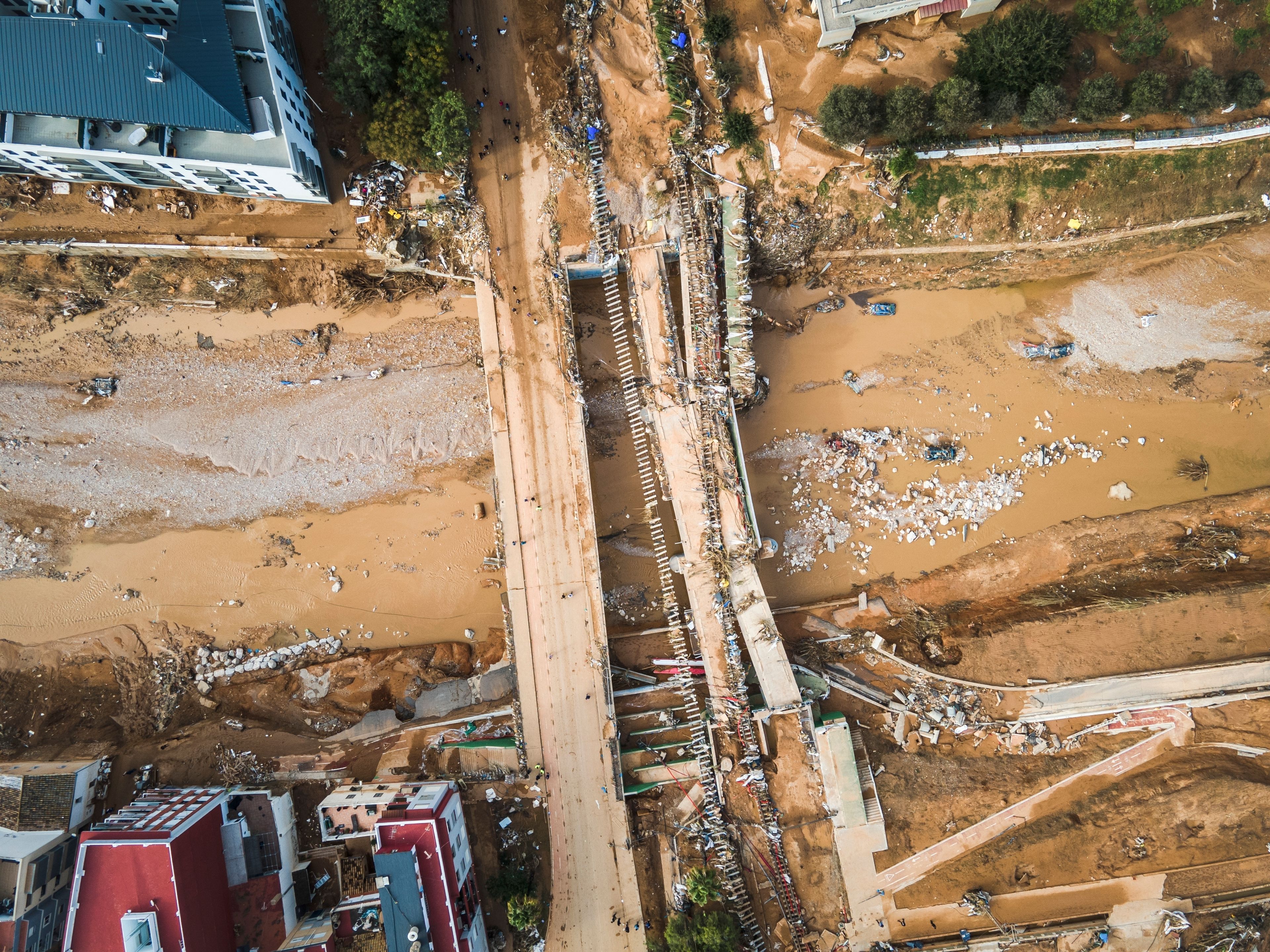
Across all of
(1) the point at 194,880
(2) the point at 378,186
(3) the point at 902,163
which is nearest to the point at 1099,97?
(3) the point at 902,163

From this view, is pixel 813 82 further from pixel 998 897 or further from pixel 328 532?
pixel 998 897

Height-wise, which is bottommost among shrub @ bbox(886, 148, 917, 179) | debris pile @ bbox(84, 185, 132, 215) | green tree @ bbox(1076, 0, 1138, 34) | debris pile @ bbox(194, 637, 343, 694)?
debris pile @ bbox(194, 637, 343, 694)

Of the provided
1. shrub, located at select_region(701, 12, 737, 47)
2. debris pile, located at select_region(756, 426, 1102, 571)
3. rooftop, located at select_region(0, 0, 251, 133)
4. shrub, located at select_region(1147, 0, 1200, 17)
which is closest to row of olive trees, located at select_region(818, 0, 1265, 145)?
shrub, located at select_region(1147, 0, 1200, 17)

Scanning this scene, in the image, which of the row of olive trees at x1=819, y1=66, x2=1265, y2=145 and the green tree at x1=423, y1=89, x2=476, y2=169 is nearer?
the green tree at x1=423, y1=89, x2=476, y2=169

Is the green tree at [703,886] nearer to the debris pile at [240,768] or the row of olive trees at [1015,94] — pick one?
the debris pile at [240,768]

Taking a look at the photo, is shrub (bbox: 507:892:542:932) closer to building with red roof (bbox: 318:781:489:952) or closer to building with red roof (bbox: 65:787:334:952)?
building with red roof (bbox: 318:781:489:952)

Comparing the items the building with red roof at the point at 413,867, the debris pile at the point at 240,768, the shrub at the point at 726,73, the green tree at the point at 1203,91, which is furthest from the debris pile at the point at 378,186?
the green tree at the point at 1203,91

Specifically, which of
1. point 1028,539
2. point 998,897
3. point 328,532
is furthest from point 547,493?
point 998,897

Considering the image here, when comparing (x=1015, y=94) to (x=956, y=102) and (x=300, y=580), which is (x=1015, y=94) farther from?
(x=300, y=580)
